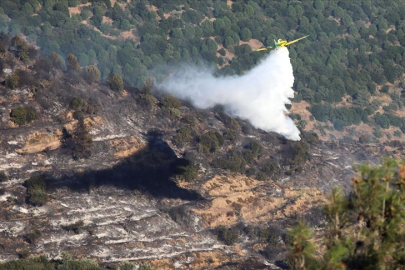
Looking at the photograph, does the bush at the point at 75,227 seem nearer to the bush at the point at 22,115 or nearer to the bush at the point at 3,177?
the bush at the point at 3,177

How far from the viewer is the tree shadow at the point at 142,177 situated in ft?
270

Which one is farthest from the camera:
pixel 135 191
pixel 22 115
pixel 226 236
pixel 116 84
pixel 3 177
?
pixel 116 84

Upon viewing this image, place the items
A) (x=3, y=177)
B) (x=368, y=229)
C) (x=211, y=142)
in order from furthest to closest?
(x=211, y=142) < (x=3, y=177) < (x=368, y=229)

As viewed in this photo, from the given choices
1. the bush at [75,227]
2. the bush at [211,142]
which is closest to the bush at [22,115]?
the bush at [75,227]

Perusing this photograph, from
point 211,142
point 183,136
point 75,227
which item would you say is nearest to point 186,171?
point 183,136

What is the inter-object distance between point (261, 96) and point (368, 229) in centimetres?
7953

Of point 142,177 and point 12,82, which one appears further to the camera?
point 12,82

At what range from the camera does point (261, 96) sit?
365ft

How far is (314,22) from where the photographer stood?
182 m

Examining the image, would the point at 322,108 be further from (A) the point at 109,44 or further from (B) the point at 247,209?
(B) the point at 247,209

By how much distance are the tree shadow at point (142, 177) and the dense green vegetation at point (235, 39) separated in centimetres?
5789

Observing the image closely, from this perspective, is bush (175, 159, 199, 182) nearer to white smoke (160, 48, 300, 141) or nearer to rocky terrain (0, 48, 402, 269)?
rocky terrain (0, 48, 402, 269)

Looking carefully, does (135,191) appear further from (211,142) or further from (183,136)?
(211,142)

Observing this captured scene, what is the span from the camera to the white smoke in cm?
11000
